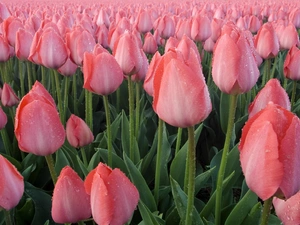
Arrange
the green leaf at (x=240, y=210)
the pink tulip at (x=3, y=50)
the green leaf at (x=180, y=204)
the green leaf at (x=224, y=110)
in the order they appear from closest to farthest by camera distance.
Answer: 1. the green leaf at (x=180, y=204)
2. the green leaf at (x=240, y=210)
3. the pink tulip at (x=3, y=50)
4. the green leaf at (x=224, y=110)

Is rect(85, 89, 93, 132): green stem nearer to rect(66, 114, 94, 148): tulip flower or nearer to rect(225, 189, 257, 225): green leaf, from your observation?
rect(66, 114, 94, 148): tulip flower

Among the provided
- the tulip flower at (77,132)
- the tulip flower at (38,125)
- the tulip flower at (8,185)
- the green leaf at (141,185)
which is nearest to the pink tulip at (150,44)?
the tulip flower at (77,132)

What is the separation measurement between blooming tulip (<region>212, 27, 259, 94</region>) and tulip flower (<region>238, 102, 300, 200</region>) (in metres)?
0.32

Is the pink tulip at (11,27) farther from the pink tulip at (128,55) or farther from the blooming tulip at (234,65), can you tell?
the blooming tulip at (234,65)

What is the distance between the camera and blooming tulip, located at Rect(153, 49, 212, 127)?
0.75 m

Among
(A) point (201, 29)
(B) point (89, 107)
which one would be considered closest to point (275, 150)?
(B) point (89, 107)

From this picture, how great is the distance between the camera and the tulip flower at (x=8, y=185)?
84cm

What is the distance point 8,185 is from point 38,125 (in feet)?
0.49

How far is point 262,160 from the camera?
64 centimetres

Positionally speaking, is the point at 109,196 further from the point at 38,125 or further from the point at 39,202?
the point at 39,202

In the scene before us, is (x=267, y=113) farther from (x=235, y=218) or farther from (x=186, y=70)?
(x=235, y=218)

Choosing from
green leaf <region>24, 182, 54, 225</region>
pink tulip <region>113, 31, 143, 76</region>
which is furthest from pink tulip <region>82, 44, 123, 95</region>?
green leaf <region>24, 182, 54, 225</region>

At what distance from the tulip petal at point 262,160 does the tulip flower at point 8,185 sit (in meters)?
0.50

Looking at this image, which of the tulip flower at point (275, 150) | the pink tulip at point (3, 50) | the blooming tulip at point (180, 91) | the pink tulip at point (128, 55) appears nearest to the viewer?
the tulip flower at point (275, 150)
